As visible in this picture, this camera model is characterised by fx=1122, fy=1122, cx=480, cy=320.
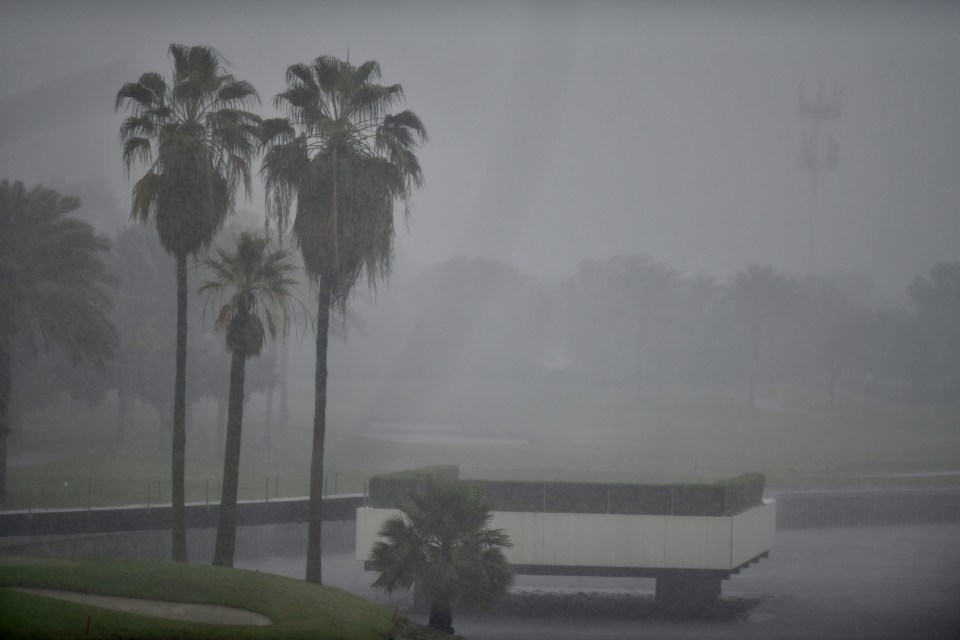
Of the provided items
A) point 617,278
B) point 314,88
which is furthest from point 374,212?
point 617,278

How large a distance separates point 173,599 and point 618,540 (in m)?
18.5

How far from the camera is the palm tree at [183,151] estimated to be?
38000 mm

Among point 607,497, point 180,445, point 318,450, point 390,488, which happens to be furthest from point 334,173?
point 607,497

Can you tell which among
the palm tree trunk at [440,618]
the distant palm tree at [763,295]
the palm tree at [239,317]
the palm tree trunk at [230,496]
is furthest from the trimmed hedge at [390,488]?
the distant palm tree at [763,295]

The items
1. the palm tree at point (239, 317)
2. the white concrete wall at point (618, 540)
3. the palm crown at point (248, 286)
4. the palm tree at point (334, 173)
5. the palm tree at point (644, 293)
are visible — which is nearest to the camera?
the palm tree at point (334, 173)

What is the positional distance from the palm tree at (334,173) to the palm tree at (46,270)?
2594 centimetres

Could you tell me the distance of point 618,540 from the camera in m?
42.7

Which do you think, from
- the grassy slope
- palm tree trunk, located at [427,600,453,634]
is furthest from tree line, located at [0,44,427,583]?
the grassy slope

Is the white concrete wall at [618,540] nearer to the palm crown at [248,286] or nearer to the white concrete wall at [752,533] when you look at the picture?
the white concrete wall at [752,533]

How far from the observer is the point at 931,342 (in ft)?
517

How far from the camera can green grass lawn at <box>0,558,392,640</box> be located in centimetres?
2586

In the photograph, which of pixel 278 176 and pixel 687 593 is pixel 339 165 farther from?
pixel 687 593

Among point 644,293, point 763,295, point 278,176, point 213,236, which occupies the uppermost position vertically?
point 644,293

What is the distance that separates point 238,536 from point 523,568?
676 inches
